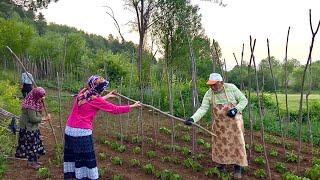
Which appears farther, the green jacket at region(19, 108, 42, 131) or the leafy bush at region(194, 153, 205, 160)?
the leafy bush at region(194, 153, 205, 160)

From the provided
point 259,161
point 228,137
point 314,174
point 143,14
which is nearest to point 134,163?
point 228,137

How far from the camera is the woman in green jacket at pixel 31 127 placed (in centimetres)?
630

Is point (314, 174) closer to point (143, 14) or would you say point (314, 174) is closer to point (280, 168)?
point (280, 168)

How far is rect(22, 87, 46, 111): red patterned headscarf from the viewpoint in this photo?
6.24 metres

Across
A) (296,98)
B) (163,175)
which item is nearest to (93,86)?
(163,175)

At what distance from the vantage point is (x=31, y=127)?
21.3 feet

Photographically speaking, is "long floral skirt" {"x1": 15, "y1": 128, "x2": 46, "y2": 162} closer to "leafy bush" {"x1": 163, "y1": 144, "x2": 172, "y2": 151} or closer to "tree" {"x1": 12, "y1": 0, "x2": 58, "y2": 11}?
"leafy bush" {"x1": 163, "y1": 144, "x2": 172, "y2": 151}

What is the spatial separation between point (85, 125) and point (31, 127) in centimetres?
181

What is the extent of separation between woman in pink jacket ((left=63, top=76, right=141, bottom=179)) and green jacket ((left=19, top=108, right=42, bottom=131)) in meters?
1.38

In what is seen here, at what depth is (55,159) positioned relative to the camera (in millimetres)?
7074

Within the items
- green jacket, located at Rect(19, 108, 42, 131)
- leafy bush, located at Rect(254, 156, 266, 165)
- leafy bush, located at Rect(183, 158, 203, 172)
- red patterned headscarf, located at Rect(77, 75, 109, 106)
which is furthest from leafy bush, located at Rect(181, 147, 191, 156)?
red patterned headscarf, located at Rect(77, 75, 109, 106)

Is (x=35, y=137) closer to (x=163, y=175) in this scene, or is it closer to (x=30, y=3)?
(x=163, y=175)

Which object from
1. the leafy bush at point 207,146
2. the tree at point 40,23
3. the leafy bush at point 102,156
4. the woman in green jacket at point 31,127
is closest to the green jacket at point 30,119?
the woman in green jacket at point 31,127

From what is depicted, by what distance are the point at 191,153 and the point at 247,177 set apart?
4.87ft
